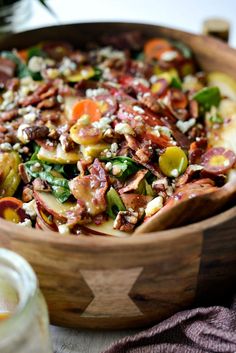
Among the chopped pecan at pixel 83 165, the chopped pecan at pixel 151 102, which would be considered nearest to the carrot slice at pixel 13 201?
the chopped pecan at pixel 83 165

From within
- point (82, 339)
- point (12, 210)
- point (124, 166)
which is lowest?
point (82, 339)

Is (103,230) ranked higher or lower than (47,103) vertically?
lower

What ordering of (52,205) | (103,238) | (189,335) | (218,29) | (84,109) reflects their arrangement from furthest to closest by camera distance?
(218,29)
(84,109)
(52,205)
(189,335)
(103,238)

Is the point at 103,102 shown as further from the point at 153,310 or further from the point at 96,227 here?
the point at 153,310

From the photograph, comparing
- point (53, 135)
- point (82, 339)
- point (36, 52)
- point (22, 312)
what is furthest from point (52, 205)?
point (36, 52)

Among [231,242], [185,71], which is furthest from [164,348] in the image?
[185,71]

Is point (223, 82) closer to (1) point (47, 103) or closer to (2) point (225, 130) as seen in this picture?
(2) point (225, 130)
